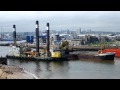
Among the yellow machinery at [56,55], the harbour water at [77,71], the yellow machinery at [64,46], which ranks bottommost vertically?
the harbour water at [77,71]

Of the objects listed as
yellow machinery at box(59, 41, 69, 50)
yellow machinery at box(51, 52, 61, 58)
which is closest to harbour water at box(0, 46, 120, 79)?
yellow machinery at box(51, 52, 61, 58)

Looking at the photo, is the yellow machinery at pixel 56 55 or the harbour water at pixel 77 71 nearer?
the harbour water at pixel 77 71

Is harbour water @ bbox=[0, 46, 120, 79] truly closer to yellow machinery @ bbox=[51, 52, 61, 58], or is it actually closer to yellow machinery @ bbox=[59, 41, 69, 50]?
yellow machinery @ bbox=[51, 52, 61, 58]

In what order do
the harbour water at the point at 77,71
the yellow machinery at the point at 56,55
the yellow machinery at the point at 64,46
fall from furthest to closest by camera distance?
1. the yellow machinery at the point at 64,46
2. the yellow machinery at the point at 56,55
3. the harbour water at the point at 77,71

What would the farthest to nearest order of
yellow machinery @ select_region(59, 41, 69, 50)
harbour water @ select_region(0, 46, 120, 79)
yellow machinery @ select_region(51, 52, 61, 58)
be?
1. yellow machinery @ select_region(59, 41, 69, 50)
2. yellow machinery @ select_region(51, 52, 61, 58)
3. harbour water @ select_region(0, 46, 120, 79)

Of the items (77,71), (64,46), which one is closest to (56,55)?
(64,46)

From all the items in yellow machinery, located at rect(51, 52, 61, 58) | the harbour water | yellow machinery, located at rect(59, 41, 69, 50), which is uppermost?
yellow machinery, located at rect(59, 41, 69, 50)

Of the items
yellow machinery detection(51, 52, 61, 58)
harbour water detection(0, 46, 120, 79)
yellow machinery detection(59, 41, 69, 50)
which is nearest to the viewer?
harbour water detection(0, 46, 120, 79)

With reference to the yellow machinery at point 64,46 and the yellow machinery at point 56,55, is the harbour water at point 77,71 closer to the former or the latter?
the yellow machinery at point 56,55

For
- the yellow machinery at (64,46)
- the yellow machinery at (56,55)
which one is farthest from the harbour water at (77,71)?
the yellow machinery at (64,46)
